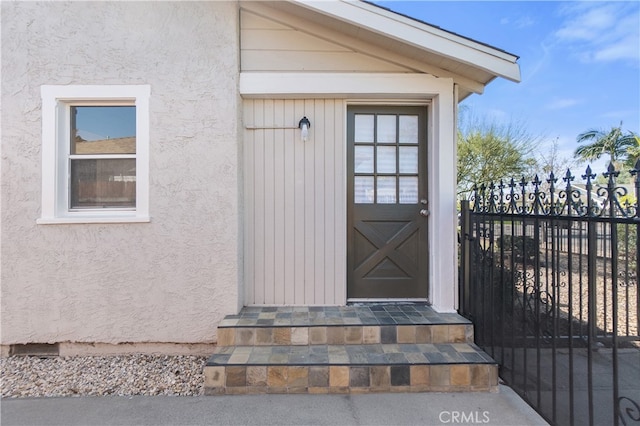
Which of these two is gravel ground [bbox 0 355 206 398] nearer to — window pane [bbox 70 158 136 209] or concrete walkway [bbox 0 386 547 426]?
concrete walkway [bbox 0 386 547 426]

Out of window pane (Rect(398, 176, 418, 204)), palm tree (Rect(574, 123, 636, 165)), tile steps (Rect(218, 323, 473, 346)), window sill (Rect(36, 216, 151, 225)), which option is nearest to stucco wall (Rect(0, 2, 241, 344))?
window sill (Rect(36, 216, 151, 225))

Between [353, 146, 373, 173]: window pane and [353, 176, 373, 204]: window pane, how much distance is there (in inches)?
3.5

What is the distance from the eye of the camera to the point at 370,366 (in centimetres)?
249

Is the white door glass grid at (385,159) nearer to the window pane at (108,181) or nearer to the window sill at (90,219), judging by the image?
the window sill at (90,219)

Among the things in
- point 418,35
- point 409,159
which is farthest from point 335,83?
point 409,159

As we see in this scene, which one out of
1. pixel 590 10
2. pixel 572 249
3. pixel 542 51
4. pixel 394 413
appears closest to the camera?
pixel 572 249

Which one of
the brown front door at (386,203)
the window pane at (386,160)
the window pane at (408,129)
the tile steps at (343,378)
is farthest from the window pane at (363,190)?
the tile steps at (343,378)

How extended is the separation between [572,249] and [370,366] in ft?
5.56

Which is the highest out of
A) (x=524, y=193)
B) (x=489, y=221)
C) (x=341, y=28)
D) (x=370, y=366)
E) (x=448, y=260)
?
(x=341, y=28)

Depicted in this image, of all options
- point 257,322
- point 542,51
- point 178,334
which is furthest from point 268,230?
point 542,51

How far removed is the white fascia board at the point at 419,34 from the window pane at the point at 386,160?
1027 millimetres

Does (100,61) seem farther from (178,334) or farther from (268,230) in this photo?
(178,334)

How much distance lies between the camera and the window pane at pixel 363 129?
3412mm

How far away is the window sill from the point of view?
297 cm
